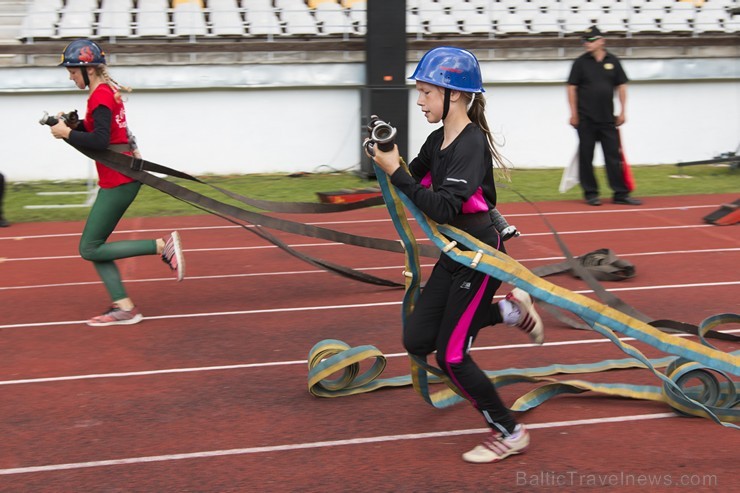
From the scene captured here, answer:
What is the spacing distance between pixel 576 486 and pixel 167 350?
307 centimetres

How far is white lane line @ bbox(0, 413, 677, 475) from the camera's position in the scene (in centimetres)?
416

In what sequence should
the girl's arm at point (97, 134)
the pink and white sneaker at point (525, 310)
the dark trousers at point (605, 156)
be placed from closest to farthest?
the pink and white sneaker at point (525, 310)
the girl's arm at point (97, 134)
the dark trousers at point (605, 156)

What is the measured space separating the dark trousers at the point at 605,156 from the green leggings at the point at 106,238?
6.67 meters

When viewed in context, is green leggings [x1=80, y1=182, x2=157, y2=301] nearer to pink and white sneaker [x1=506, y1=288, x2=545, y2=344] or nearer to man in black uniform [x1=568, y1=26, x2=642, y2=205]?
pink and white sneaker [x1=506, y1=288, x2=545, y2=344]

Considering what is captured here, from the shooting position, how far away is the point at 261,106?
1443 centimetres

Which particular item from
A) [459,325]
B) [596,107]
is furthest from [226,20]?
[459,325]

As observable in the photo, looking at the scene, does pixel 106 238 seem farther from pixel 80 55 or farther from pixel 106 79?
pixel 80 55

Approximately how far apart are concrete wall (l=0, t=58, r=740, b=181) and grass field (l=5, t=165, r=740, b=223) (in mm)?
394

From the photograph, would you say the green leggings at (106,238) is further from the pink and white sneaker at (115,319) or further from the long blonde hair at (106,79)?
the long blonde hair at (106,79)

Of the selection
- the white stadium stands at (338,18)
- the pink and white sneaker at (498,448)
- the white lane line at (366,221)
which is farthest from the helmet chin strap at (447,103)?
the white stadium stands at (338,18)

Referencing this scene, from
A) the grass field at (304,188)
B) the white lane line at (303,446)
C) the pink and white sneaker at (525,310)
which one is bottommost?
the grass field at (304,188)

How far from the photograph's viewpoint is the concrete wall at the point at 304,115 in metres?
13.7

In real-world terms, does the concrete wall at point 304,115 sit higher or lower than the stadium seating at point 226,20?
lower

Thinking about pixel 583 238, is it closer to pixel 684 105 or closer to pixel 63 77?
pixel 684 105
